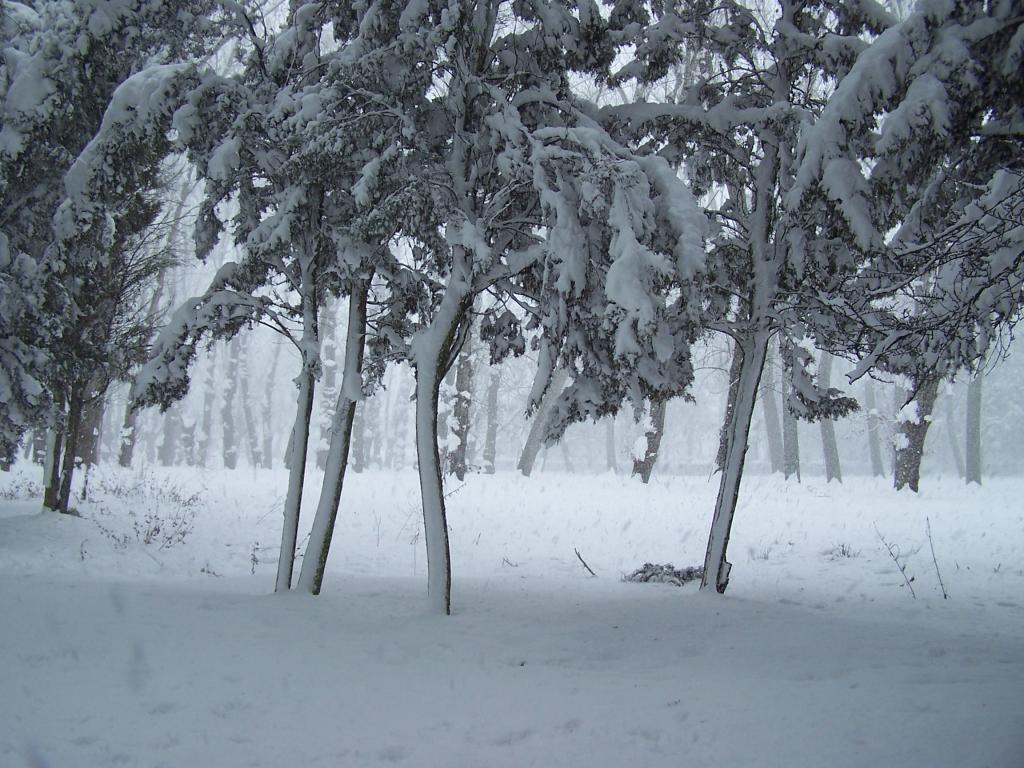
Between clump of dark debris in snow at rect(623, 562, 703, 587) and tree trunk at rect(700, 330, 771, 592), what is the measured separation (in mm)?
1071

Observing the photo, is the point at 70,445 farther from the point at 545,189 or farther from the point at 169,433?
the point at 169,433

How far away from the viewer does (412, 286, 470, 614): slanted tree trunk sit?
7.30m

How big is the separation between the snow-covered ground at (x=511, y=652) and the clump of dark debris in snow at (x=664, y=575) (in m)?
0.30

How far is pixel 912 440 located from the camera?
16.7 metres

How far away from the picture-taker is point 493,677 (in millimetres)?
5270

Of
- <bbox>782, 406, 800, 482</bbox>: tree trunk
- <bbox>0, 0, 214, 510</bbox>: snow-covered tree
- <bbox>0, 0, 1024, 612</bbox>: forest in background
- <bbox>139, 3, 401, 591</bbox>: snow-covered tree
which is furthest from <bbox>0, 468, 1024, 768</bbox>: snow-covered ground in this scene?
<bbox>782, 406, 800, 482</bbox>: tree trunk

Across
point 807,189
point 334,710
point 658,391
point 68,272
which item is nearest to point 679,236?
point 807,189

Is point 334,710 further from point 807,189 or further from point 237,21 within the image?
point 237,21

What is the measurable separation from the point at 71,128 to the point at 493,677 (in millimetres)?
10507

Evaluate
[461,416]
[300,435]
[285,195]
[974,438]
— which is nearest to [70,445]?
[300,435]

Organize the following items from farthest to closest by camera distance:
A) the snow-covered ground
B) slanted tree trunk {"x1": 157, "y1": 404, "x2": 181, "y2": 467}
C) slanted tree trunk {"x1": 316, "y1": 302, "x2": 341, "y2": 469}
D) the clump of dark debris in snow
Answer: slanted tree trunk {"x1": 157, "y1": 404, "x2": 181, "y2": 467}, slanted tree trunk {"x1": 316, "y1": 302, "x2": 341, "y2": 469}, the clump of dark debris in snow, the snow-covered ground

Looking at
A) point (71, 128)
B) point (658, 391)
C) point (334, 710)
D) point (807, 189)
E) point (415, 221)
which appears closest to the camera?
point (334, 710)

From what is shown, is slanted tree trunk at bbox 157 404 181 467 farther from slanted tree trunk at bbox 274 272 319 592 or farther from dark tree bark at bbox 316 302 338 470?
slanted tree trunk at bbox 274 272 319 592

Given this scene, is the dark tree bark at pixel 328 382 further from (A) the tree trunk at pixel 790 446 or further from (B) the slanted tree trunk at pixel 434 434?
(B) the slanted tree trunk at pixel 434 434
